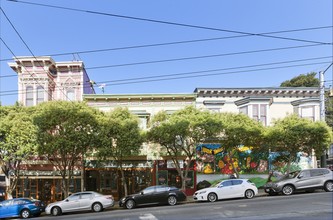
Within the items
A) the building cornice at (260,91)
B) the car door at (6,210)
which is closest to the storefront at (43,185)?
the car door at (6,210)

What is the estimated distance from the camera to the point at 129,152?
866 inches

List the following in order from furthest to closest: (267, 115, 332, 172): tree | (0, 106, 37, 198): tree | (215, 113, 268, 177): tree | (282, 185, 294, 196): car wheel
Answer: (215, 113, 268, 177): tree → (267, 115, 332, 172): tree → (0, 106, 37, 198): tree → (282, 185, 294, 196): car wheel

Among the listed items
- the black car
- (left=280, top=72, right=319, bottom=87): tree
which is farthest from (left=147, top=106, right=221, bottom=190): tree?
(left=280, top=72, right=319, bottom=87): tree

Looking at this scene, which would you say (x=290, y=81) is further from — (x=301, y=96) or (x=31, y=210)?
(x=31, y=210)

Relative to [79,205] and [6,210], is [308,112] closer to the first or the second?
[79,205]

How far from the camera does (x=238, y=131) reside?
2252cm

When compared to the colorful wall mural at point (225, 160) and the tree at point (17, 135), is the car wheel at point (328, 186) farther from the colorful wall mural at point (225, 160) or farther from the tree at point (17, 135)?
the tree at point (17, 135)

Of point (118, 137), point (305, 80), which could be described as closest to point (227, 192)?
point (118, 137)

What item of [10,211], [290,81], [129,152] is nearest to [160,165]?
[129,152]

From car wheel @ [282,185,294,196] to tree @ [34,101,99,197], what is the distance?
11.8 m

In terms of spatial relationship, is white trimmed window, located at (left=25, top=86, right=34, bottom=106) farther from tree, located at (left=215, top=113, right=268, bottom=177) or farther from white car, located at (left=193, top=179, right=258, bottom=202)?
white car, located at (left=193, top=179, right=258, bottom=202)

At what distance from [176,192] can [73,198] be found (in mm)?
6114

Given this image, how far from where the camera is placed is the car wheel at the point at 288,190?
19.2 meters

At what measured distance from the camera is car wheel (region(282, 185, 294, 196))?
19250 mm
